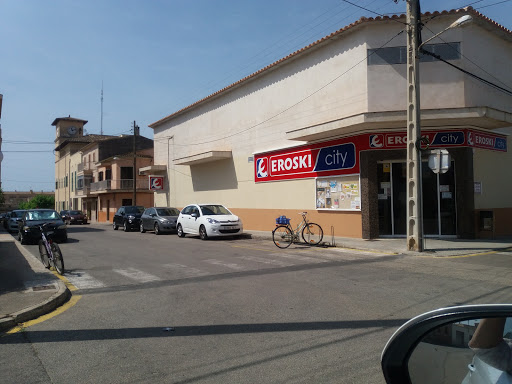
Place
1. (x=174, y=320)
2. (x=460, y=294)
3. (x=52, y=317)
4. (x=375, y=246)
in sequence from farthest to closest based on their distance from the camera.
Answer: (x=375, y=246) → (x=460, y=294) → (x=52, y=317) → (x=174, y=320)

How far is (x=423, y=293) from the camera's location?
23.7ft

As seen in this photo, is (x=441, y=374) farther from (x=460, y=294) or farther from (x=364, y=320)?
(x=460, y=294)

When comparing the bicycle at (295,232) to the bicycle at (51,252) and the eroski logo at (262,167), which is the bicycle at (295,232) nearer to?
the eroski logo at (262,167)

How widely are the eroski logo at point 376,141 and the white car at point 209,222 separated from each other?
6.72 meters

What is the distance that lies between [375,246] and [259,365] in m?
10.7

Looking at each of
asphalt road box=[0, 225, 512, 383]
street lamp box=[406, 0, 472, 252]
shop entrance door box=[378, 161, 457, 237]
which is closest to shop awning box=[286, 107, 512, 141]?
street lamp box=[406, 0, 472, 252]

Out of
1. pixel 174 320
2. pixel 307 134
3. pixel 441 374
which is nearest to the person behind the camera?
pixel 441 374

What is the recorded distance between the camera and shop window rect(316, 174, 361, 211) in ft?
54.1

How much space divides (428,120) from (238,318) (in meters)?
11.4

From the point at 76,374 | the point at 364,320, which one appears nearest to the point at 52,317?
the point at 76,374

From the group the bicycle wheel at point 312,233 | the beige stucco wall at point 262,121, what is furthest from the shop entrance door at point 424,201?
the beige stucco wall at point 262,121

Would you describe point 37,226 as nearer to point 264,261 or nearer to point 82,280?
point 82,280

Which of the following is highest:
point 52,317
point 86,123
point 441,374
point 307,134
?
point 86,123

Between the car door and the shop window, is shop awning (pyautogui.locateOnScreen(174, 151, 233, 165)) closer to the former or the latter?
the car door
